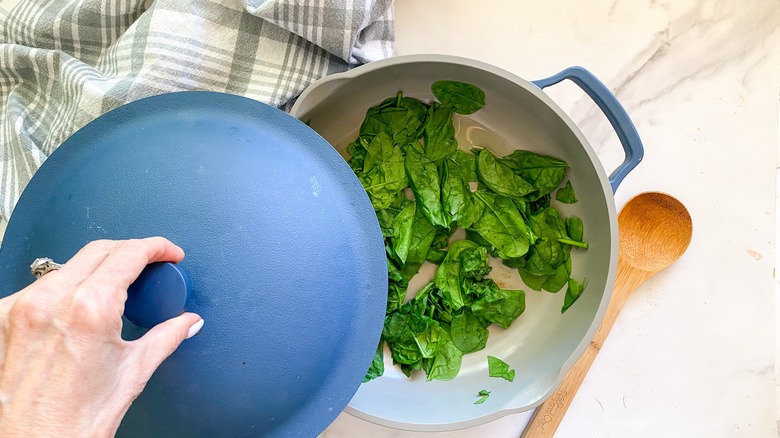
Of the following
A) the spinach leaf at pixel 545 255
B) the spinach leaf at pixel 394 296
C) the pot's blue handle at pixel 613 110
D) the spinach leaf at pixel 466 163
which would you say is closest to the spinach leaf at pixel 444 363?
the spinach leaf at pixel 394 296

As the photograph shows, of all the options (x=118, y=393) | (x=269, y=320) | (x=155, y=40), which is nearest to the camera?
(x=118, y=393)

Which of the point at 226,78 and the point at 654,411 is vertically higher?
the point at 226,78

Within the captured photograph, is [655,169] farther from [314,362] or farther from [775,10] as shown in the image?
[314,362]

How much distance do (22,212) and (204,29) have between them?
0.42 m

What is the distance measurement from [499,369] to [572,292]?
0.21m

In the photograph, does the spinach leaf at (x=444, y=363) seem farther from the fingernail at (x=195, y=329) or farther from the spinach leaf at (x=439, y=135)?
the fingernail at (x=195, y=329)

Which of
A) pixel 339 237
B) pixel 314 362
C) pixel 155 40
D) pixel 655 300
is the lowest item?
pixel 655 300

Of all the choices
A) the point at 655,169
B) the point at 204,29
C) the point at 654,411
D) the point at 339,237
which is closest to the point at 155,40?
the point at 204,29

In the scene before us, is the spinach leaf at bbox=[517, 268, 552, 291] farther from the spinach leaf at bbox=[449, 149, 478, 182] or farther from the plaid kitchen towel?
the plaid kitchen towel

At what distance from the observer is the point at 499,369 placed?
1.04 meters

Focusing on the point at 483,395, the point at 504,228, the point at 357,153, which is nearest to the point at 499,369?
the point at 483,395

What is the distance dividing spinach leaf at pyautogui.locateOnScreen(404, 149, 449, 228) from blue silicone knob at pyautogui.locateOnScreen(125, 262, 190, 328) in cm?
54

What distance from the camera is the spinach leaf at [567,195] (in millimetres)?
1014

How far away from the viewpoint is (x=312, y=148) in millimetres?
681
